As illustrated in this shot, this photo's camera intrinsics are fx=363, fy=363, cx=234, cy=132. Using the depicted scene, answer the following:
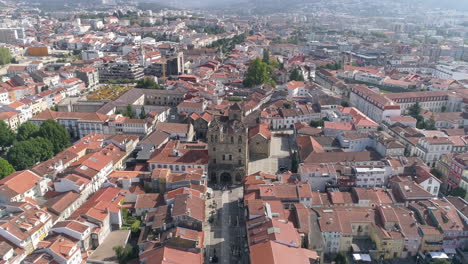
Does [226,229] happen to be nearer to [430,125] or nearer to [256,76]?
[430,125]

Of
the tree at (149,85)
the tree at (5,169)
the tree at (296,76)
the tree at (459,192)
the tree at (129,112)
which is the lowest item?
the tree at (459,192)

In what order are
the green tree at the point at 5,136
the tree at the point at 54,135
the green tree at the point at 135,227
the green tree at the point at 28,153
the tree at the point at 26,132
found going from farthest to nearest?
the tree at the point at 26,132 → the green tree at the point at 5,136 → the tree at the point at 54,135 → the green tree at the point at 28,153 → the green tree at the point at 135,227

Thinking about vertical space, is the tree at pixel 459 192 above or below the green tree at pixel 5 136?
below

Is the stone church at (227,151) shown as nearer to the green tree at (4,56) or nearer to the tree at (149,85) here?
the tree at (149,85)

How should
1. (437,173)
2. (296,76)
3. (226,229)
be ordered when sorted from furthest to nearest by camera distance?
(296,76) → (437,173) → (226,229)

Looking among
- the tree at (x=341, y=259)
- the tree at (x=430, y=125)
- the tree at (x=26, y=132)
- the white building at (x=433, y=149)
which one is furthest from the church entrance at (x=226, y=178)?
the tree at (x=430, y=125)

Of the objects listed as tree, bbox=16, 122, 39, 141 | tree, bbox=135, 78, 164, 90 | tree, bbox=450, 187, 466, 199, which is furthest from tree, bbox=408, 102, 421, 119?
tree, bbox=16, 122, 39, 141

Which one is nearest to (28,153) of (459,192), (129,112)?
(129,112)
